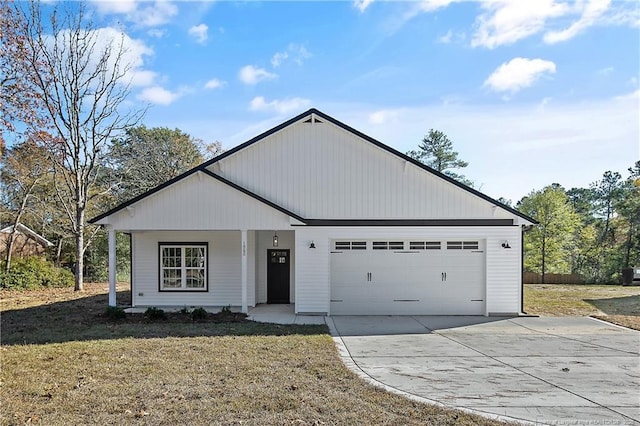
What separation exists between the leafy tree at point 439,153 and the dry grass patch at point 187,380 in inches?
1206

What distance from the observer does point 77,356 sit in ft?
27.4

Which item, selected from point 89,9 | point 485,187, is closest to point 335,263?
point 89,9

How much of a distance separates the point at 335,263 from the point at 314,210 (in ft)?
5.86

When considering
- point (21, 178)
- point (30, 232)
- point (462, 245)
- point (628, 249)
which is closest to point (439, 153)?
point (628, 249)

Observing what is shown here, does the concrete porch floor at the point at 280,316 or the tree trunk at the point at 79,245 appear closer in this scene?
the concrete porch floor at the point at 280,316

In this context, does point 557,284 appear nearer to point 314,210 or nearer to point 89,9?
point 314,210

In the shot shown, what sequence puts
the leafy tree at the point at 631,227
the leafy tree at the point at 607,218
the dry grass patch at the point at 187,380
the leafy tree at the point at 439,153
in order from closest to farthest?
the dry grass patch at the point at 187,380
the leafy tree at the point at 631,227
the leafy tree at the point at 607,218
the leafy tree at the point at 439,153

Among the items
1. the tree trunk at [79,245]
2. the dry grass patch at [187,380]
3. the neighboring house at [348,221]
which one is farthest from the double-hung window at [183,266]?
the tree trunk at [79,245]

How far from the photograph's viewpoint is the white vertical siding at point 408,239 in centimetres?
1409

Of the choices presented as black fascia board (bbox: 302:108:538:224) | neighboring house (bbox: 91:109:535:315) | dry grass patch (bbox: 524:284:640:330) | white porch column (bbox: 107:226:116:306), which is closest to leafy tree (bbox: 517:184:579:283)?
dry grass patch (bbox: 524:284:640:330)

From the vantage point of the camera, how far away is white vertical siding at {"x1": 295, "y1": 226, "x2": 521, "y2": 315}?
46.2ft

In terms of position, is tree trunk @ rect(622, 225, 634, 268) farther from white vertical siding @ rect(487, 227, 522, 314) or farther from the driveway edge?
the driveway edge

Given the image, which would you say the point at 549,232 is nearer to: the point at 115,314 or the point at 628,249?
the point at 628,249

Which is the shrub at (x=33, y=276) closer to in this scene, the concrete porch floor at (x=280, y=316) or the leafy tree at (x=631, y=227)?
the concrete porch floor at (x=280, y=316)
